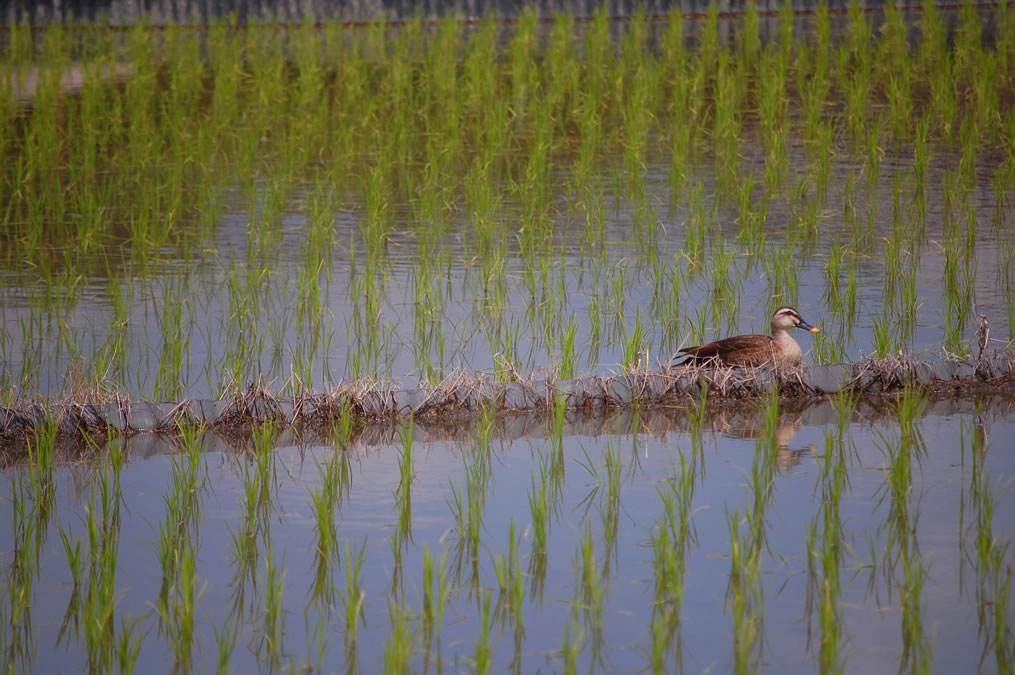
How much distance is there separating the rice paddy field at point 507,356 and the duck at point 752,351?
170mm

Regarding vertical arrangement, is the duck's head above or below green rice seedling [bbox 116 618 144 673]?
above

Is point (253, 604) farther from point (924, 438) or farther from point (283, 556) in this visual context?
point (924, 438)

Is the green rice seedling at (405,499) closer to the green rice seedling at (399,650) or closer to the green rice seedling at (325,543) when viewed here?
the green rice seedling at (325,543)

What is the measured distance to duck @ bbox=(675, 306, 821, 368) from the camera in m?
4.95

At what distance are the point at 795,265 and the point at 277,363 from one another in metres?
2.58

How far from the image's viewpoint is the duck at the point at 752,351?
4.95 meters

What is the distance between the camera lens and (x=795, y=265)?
21.7 feet

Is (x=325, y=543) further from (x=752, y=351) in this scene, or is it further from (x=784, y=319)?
(x=784, y=319)

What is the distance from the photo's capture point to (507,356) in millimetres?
5320

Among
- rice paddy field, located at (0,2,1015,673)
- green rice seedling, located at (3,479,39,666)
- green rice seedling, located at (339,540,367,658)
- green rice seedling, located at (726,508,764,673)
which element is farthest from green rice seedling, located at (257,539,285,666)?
green rice seedling, located at (726,508,764,673)

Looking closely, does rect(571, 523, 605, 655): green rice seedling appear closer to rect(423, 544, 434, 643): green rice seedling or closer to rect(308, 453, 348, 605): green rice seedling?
rect(423, 544, 434, 643): green rice seedling

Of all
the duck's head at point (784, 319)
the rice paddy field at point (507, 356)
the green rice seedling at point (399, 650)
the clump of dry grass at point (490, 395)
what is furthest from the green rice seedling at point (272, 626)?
the duck's head at point (784, 319)

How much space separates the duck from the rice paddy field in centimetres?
17

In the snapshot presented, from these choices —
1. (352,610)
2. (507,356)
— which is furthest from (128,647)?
(507,356)
